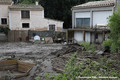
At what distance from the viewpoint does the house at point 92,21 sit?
942 inches

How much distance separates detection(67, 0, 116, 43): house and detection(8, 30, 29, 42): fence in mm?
8269

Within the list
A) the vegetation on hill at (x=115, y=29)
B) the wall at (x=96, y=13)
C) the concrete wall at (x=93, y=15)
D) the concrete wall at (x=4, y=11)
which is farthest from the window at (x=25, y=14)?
the vegetation on hill at (x=115, y=29)

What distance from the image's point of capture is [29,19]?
40.1 m

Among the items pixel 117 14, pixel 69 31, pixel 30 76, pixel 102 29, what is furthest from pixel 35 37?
pixel 117 14

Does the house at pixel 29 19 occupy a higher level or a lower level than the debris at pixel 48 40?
higher

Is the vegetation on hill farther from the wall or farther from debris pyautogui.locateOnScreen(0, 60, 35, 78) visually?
the wall

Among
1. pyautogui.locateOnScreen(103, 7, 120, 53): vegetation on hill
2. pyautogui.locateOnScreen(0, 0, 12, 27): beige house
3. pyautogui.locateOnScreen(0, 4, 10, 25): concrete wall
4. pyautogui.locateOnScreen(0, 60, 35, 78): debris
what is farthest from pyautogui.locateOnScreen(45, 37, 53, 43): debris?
pyautogui.locateOnScreen(103, 7, 120, 53): vegetation on hill

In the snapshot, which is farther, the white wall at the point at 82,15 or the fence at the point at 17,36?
the fence at the point at 17,36

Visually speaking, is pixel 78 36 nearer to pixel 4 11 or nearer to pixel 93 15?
pixel 93 15

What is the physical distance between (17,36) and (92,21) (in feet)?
45.8

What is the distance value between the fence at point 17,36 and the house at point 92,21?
8.27 m

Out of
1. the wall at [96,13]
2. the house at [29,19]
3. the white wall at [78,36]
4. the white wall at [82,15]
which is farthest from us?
the house at [29,19]

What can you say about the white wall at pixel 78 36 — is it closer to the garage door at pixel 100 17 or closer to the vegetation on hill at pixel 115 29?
the garage door at pixel 100 17

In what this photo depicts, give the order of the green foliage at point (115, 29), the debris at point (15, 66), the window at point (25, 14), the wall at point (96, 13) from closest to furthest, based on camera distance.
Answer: the green foliage at point (115, 29), the debris at point (15, 66), the wall at point (96, 13), the window at point (25, 14)
